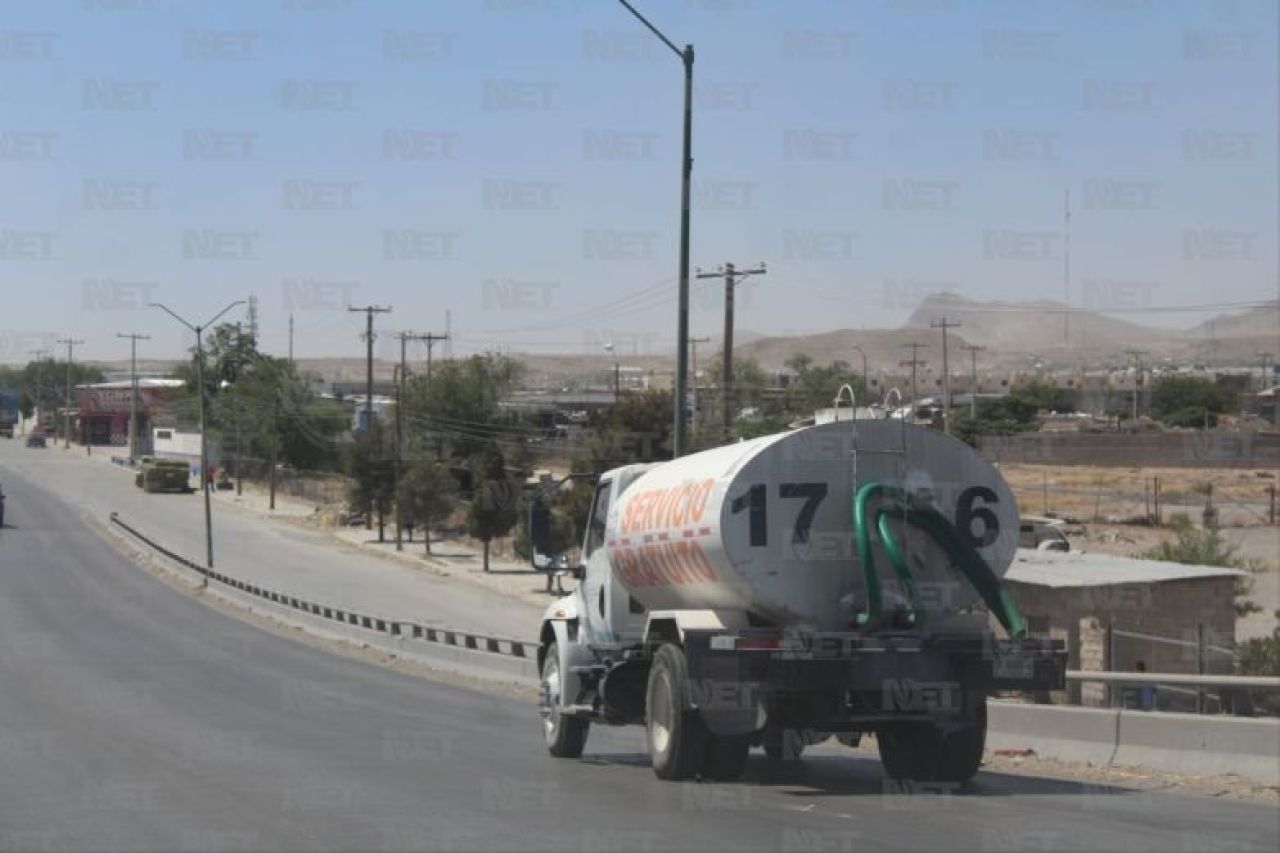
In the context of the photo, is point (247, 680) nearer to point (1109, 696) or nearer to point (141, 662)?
point (141, 662)

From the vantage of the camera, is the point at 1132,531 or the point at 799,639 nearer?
the point at 799,639

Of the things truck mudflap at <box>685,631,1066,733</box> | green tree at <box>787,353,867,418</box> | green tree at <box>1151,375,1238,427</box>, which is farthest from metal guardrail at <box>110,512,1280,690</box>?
green tree at <box>1151,375,1238,427</box>

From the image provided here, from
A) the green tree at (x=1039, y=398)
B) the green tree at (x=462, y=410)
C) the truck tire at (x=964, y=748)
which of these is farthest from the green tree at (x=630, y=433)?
the green tree at (x=1039, y=398)

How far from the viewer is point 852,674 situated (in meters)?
12.3

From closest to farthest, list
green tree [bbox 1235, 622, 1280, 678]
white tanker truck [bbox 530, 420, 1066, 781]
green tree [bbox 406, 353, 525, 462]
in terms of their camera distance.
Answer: white tanker truck [bbox 530, 420, 1066, 781]
green tree [bbox 1235, 622, 1280, 678]
green tree [bbox 406, 353, 525, 462]

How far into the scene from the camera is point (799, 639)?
40.2 ft

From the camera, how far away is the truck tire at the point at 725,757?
13094mm

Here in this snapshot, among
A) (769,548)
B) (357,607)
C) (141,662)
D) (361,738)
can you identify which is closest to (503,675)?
(141,662)

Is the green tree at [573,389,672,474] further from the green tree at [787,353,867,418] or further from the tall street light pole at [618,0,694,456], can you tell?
the tall street light pole at [618,0,694,456]

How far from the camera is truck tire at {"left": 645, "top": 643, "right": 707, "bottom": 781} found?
42.5 ft

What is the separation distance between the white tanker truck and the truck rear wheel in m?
0.01

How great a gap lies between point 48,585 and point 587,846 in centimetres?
4888

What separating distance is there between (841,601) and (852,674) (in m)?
0.65

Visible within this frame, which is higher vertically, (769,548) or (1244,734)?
(769,548)
